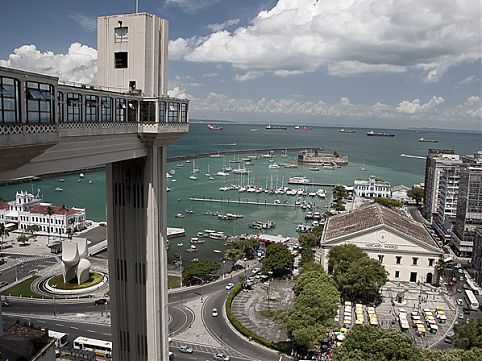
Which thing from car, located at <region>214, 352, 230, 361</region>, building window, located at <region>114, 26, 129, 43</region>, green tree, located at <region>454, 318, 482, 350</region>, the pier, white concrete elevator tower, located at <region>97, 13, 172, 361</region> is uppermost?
building window, located at <region>114, 26, 129, 43</region>

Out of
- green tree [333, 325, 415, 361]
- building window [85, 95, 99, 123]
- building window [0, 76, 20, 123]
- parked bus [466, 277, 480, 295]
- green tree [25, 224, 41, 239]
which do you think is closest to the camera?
building window [0, 76, 20, 123]

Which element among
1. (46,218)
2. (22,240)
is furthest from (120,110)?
(46,218)

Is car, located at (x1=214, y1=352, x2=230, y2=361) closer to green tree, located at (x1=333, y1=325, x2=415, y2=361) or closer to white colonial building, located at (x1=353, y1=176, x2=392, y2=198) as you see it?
green tree, located at (x1=333, y1=325, x2=415, y2=361)

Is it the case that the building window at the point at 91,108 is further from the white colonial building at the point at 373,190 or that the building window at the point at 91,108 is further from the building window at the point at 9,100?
the white colonial building at the point at 373,190

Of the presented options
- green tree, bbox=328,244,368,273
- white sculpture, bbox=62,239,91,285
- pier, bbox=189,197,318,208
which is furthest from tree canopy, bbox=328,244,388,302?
pier, bbox=189,197,318,208

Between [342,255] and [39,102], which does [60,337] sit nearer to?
[342,255]

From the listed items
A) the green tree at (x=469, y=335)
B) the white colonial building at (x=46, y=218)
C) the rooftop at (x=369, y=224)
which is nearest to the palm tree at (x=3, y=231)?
the white colonial building at (x=46, y=218)

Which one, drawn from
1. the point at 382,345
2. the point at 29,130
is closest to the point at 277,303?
the point at 382,345
